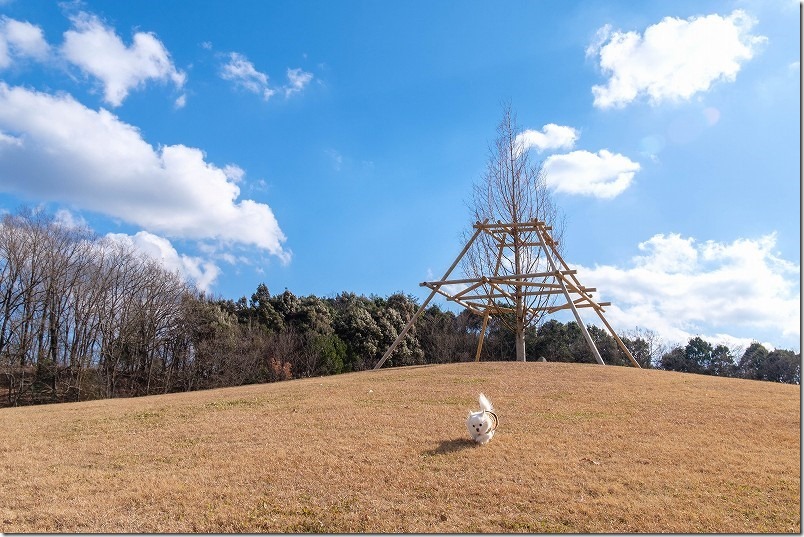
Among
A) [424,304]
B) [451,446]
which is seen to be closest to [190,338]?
[424,304]

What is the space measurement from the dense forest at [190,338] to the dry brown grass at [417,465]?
16.5m

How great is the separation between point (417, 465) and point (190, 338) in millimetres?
26378

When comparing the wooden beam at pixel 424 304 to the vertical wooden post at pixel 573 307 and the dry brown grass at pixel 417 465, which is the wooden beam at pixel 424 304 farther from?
the dry brown grass at pixel 417 465

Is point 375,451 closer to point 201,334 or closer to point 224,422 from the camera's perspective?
point 224,422

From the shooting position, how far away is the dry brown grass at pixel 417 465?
5461mm

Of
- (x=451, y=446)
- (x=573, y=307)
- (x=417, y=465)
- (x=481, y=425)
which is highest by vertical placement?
(x=573, y=307)

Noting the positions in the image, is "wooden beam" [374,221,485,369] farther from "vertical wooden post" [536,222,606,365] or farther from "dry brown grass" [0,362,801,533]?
"dry brown grass" [0,362,801,533]

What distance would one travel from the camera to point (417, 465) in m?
6.98

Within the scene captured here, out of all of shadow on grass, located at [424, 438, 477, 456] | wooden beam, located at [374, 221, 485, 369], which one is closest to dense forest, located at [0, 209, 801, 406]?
wooden beam, located at [374, 221, 485, 369]

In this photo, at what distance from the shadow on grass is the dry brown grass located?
0.03 meters

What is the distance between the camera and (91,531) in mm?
5430

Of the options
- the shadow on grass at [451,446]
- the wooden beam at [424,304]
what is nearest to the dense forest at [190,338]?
the wooden beam at [424,304]

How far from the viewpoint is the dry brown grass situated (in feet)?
17.9

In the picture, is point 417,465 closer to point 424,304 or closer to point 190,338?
point 424,304
